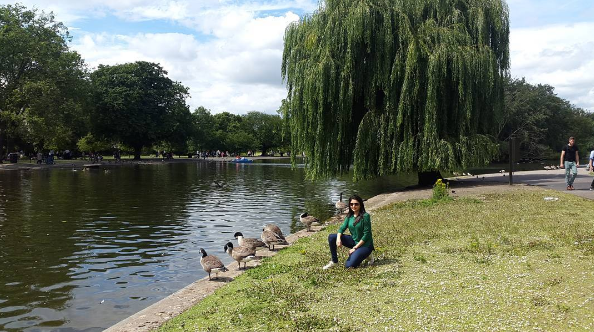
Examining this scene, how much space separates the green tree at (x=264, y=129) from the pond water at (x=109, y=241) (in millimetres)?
121231

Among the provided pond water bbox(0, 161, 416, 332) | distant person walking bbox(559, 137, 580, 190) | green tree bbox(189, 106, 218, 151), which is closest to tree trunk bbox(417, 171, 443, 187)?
pond water bbox(0, 161, 416, 332)

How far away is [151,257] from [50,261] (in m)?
2.94

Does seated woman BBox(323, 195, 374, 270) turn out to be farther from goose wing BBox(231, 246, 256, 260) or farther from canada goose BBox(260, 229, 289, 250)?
canada goose BBox(260, 229, 289, 250)

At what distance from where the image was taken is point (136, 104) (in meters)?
88.0

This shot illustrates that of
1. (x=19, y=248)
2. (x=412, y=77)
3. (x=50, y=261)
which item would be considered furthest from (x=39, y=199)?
(x=412, y=77)

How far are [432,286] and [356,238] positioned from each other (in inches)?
93.1

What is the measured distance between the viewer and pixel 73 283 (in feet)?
39.9

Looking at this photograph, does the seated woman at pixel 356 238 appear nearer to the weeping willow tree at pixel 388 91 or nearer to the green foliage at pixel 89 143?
the weeping willow tree at pixel 388 91

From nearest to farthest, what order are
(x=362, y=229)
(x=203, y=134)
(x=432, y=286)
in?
(x=432, y=286)
(x=362, y=229)
(x=203, y=134)

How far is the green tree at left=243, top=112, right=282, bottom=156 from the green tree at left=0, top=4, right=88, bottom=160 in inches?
3362

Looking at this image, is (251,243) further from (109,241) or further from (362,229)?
(109,241)

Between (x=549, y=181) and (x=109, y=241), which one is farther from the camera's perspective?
(x=549, y=181)

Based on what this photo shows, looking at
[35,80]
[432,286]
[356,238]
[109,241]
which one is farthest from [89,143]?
[432,286]

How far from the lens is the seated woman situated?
33.2 ft
